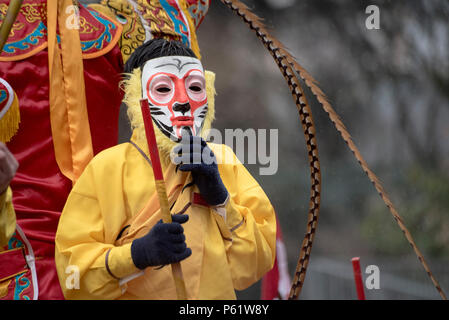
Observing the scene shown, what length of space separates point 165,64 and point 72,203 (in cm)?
45

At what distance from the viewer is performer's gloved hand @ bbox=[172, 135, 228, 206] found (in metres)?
1.76

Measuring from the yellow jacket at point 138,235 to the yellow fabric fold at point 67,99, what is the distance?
0.23 metres

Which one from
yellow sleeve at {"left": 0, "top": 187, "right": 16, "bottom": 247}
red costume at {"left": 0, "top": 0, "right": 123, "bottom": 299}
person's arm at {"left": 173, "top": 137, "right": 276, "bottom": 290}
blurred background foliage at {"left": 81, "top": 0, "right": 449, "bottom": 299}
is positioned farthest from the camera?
blurred background foliage at {"left": 81, "top": 0, "right": 449, "bottom": 299}

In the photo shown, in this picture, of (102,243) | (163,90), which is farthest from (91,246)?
(163,90)

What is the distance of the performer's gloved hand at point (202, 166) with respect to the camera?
1.76 metres

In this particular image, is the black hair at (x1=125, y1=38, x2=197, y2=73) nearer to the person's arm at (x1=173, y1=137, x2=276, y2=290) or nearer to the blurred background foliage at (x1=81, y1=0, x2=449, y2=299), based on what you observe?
the person's arm at (x1=173, y1=137, x2=276, y2=290)

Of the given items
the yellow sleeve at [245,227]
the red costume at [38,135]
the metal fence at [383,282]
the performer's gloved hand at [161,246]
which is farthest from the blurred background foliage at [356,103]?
the performer's gloved hand at [161,246]

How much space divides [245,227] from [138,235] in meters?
0.29

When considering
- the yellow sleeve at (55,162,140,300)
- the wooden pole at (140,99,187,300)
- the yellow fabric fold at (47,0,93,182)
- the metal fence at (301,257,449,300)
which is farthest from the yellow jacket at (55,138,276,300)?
the metal fence at (301,257,449,300)

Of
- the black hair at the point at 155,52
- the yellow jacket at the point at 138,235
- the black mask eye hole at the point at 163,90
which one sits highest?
the black hair at the point at 155,52

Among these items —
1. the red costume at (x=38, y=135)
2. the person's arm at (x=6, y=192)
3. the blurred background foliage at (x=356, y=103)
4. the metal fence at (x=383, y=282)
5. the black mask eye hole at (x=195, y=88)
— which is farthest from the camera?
the blurred background foliage at (x=356, y=103)

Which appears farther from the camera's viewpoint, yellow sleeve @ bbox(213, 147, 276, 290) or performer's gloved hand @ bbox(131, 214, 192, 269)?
yellow sleeve @ bbox(213, 147, 276, 290)

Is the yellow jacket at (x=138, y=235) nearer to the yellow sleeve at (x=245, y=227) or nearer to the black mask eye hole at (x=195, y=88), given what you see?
the yellow sleeve at (x=245, y=227)

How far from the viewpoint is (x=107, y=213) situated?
1.81 m
